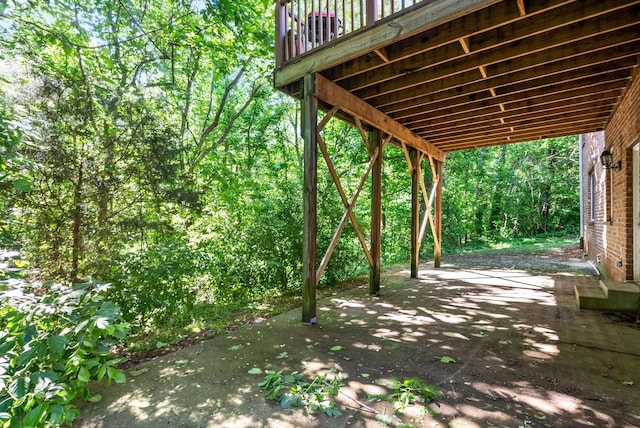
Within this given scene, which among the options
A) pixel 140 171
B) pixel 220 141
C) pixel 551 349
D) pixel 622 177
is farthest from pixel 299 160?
pixel 551 349

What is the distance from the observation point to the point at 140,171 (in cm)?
456

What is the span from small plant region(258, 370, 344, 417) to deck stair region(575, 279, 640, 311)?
3609 mm

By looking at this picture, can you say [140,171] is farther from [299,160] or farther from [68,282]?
[299,160]

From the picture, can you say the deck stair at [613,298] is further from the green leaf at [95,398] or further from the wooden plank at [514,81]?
the green leaf at [95,398]

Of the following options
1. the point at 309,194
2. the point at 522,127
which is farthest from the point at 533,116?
the point at 309,194

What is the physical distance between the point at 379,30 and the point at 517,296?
4.19 metres

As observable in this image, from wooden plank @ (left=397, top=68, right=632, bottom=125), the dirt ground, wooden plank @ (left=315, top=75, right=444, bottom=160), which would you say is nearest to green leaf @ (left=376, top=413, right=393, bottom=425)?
the dirt ground

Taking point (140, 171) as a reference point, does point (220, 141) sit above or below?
above

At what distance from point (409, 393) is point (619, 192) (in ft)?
16.3

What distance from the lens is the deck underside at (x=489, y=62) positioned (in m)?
2.70

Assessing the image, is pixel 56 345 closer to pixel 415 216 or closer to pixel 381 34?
pixel 381 34

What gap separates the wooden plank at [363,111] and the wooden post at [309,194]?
0.13 meters

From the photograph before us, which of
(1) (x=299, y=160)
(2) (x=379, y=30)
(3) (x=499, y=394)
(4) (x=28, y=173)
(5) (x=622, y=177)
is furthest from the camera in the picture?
(1) (x=299, y=160)

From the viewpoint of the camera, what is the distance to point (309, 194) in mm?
3520
